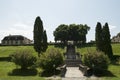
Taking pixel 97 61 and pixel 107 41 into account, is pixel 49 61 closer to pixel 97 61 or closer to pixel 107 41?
pixel 97 61

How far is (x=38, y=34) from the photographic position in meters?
64.1

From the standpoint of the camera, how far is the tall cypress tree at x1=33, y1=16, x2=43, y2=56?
208 feet

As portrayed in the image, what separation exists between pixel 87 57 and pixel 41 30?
2414cm

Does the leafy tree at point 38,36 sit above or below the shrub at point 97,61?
above

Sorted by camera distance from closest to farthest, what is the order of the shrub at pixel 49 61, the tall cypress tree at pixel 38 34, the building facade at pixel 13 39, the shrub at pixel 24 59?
the shrub at pixel 49 61, the shrub at pixel 24 59, the tall cypress tree at pixel 38 34, the building facade at pixel 13 39

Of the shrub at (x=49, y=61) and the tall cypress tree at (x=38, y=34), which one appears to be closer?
the shrub at (x=49, y=61)

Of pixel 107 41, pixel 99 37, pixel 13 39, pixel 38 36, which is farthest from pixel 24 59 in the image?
pixel 13 39

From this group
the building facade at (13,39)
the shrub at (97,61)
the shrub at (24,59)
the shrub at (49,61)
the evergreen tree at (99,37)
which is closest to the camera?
the shrub at (97,61)

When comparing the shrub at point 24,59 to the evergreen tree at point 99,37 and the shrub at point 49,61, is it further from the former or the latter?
the evergreen tree at point 99,37

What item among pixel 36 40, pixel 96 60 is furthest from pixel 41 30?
pixel 96 60

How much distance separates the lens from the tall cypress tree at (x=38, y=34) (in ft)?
208

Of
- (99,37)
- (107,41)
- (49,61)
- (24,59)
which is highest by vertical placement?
(99,37)

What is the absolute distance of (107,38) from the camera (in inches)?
2339

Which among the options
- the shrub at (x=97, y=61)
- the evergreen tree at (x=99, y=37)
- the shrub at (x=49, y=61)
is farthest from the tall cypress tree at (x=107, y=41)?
the shrub at (x=49, y=61)
